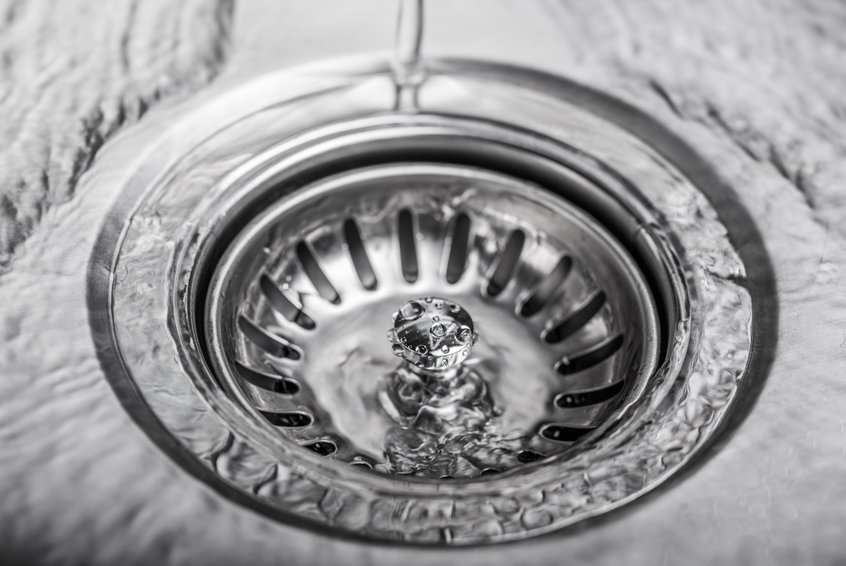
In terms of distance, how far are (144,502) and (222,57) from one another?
21.1 inches

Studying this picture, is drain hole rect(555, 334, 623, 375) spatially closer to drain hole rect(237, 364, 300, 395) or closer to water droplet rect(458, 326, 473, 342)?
water droplet rect(458, 326, 473, 342)

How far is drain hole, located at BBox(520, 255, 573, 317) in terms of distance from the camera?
98cm

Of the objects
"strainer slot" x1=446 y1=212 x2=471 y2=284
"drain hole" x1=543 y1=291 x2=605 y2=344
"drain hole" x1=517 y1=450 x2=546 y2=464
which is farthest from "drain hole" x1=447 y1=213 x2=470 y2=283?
"drain hole" x1=517 y1=450 x2=546 y2=464

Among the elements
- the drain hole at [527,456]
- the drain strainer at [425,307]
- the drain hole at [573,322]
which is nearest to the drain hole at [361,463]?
the drain strainer at [425,307]

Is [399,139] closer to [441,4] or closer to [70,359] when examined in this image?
[441,4]

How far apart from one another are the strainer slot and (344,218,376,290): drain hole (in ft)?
0.27

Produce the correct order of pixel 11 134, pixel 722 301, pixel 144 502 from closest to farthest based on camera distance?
pixel 144 502 → pixel 722 301 → pixel 11 134

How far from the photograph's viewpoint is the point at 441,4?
110cm

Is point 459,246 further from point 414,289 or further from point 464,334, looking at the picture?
point 464,334

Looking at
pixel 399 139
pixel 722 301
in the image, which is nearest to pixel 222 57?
pixel 399 139

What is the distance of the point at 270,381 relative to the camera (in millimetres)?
896

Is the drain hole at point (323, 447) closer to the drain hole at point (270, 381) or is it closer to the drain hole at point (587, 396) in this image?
the drain hole at point (270, 381)

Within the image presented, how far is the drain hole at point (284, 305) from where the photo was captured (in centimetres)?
96

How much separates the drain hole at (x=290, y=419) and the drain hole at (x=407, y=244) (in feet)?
0.70
